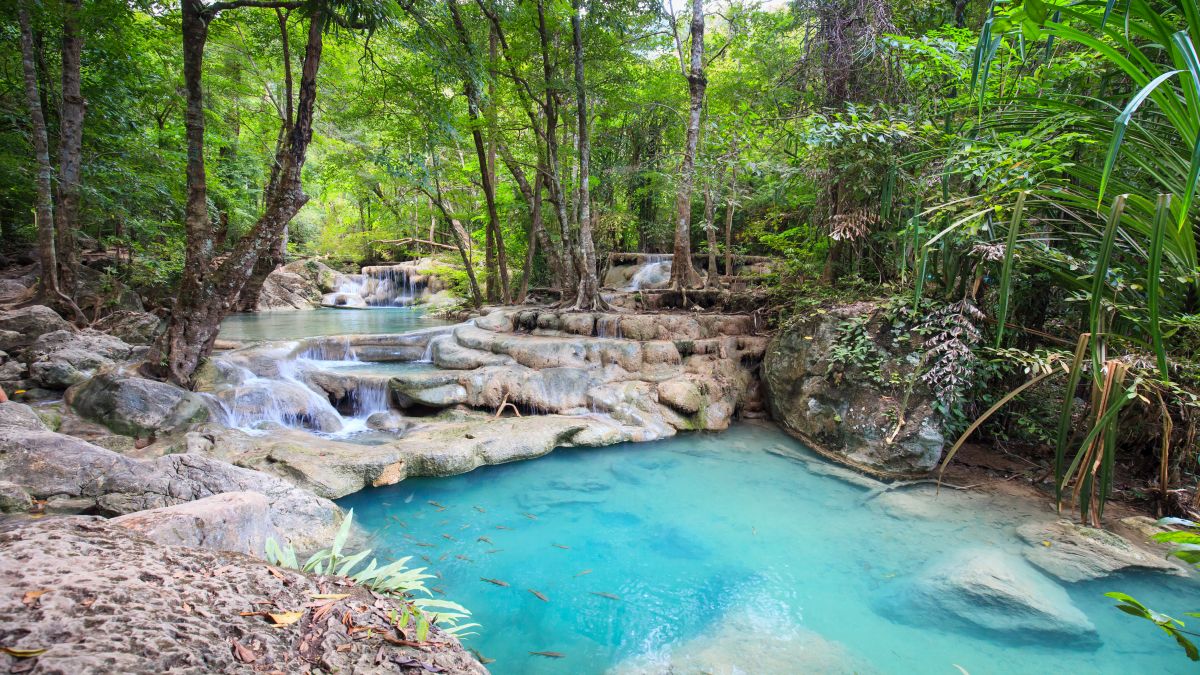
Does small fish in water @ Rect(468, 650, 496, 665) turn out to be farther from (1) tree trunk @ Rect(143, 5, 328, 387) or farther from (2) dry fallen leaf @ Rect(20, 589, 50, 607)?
(1) tree trunk @ Rect(143, 5, 328, 387)

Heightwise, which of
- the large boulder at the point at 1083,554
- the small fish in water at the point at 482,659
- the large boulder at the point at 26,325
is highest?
the large boulder at the point at 26,325

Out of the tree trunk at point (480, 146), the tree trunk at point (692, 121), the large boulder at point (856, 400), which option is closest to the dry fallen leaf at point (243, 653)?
the large boulder at point (856, 400)

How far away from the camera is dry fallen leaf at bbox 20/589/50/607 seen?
1.09m

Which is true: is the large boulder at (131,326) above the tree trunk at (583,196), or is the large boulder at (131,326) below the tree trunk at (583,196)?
below

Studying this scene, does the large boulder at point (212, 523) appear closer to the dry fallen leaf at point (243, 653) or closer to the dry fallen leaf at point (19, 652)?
the dry fallen leaf at point (243, 653)

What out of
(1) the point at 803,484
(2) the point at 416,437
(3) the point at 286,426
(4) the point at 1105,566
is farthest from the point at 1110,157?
(3) the point at 286,426

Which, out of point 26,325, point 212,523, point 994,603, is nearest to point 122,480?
point 212,523

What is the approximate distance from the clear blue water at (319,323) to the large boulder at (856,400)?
768 cm

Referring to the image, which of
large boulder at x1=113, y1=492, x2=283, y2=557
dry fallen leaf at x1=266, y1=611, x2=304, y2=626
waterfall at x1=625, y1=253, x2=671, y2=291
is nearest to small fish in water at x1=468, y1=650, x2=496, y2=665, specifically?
large boulder at x1=113, y1=492, x2=283, y2=557

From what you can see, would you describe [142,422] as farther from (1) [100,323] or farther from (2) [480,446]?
(1) [100,323]

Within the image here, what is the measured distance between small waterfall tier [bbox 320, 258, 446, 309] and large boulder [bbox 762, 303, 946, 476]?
13.5 meters

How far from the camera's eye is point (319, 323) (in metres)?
11.9

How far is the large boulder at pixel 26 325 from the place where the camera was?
548 centimetres

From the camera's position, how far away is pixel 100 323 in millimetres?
7273
